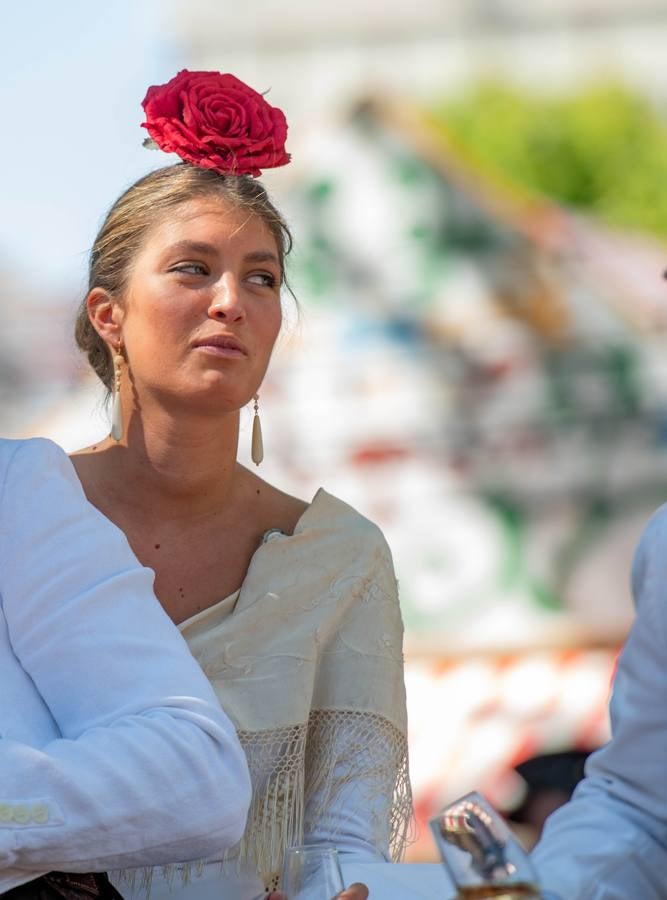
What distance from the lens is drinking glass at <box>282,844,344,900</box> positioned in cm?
207

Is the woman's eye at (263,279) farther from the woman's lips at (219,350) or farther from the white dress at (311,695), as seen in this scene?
the white dress at (311,695)

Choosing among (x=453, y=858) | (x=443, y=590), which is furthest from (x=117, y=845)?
(x=443, y=590)

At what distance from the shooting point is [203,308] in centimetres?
304

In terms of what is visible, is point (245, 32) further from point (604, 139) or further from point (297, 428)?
point (297, 428)

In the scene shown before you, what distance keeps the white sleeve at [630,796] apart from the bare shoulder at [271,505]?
1.09 meters

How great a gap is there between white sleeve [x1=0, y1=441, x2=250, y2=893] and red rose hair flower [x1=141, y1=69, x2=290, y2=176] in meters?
1.16

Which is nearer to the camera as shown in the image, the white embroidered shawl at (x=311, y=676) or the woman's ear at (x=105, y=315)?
the white embroidered shawl at (x=311, y=676)

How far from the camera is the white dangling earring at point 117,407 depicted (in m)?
3.20

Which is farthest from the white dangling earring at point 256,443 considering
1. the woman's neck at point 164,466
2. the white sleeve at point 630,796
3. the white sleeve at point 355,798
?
the white sleeve at point 630,796

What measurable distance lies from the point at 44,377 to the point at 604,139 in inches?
1512

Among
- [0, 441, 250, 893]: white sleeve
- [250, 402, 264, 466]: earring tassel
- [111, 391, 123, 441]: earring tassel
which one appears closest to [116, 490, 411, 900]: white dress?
[250, 402, 264, 466]: earring tassel

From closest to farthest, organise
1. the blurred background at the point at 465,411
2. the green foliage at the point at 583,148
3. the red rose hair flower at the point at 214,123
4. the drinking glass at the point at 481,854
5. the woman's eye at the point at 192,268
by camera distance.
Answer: the drinking glass at the point at 481,854, the woman's eye at the point at 192,268, the red rose hair flower at the point at 214,123, the blurred background at the point at 465,411, the green foliage at the point at 583,148

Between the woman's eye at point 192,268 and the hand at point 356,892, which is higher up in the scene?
the woman's eye at point 192,268

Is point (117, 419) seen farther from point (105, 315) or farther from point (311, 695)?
point (311, 695)
